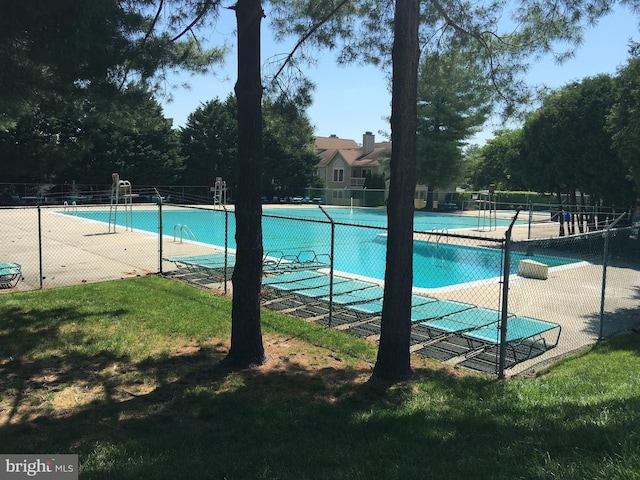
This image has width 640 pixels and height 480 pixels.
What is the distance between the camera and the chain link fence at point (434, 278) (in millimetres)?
7016

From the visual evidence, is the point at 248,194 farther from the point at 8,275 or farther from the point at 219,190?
the point at 219,190

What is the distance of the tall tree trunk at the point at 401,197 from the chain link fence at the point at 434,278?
3.58ft

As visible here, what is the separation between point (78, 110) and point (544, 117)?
54.8 ft

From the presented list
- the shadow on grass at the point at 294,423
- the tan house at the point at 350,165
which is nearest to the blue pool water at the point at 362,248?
the shadow on grass at the point at 294,423

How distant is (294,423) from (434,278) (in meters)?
11.1

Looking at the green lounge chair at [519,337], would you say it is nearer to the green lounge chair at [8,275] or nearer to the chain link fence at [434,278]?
the chain link fence at [434,278]

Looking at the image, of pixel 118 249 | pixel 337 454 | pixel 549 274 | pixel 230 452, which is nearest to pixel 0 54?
pixel 230 452

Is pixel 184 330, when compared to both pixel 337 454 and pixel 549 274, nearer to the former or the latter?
pixel 337 454

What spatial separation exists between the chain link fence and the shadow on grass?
1.64m

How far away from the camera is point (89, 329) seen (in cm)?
698

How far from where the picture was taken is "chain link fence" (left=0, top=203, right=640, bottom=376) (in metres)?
7.02

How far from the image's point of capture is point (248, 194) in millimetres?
5590

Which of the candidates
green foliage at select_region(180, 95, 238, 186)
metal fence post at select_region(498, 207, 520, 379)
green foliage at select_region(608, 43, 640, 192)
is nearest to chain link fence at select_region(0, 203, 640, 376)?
metal fence post at select_region(498, 207, 520, 379)

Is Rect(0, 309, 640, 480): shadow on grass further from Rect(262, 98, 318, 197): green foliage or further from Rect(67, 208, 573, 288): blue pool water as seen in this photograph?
Rect(262, 98, 318, 197): green foliage
